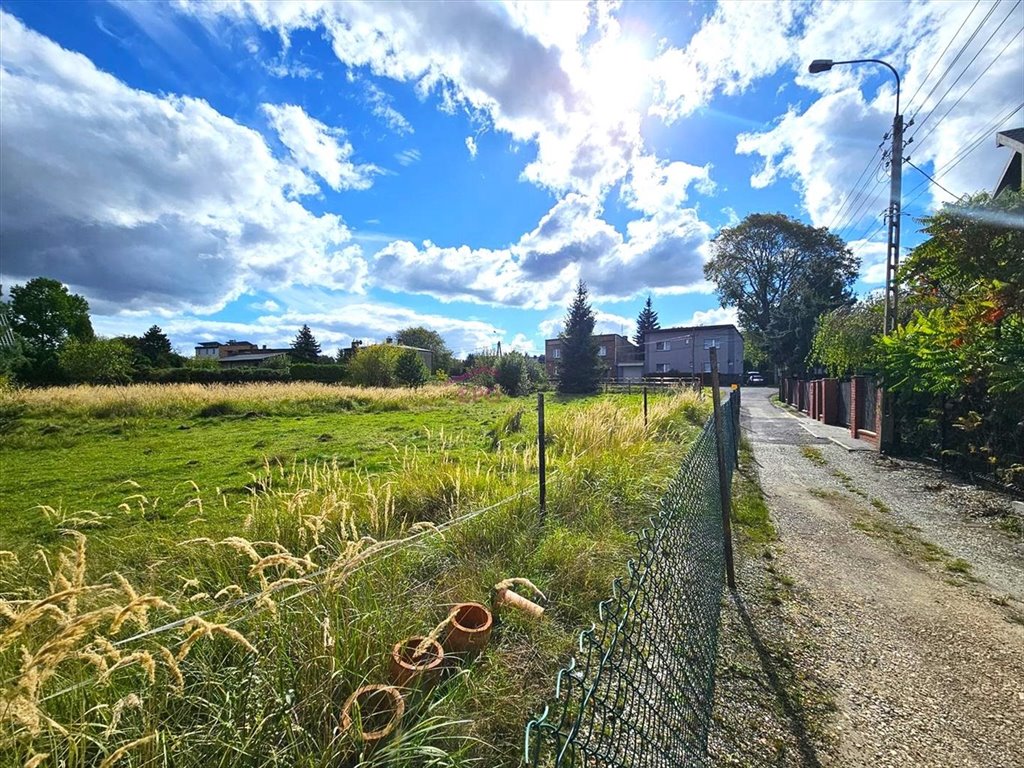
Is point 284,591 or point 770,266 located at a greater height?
point 770,266

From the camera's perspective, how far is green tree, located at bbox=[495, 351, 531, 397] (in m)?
28.7

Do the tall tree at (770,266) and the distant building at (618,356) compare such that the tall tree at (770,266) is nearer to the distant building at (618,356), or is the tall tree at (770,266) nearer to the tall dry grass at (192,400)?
the distant building at (618,356)

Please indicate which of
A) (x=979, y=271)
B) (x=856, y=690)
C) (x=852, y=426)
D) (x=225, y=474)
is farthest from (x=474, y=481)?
(x=852, y=426)

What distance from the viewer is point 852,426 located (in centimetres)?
1228

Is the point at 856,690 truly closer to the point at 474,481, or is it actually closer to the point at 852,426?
the point at 474,481

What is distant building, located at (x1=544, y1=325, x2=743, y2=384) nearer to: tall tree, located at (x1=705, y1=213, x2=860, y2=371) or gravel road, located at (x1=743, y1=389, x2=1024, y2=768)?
tall tree, located at (x1=705, y1=213, x2=860, y2=371)

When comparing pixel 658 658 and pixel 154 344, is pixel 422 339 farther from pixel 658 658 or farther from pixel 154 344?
pixel 658 658

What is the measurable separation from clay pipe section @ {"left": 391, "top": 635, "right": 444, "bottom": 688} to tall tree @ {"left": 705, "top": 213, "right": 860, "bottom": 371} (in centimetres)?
3711

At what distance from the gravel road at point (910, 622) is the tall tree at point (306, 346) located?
2316 inches

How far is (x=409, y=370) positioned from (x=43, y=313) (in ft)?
147

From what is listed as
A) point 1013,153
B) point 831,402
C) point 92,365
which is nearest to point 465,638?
point 831,402

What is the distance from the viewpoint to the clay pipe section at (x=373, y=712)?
159 cm

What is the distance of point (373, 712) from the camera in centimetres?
176

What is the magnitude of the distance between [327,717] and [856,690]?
2.81m
